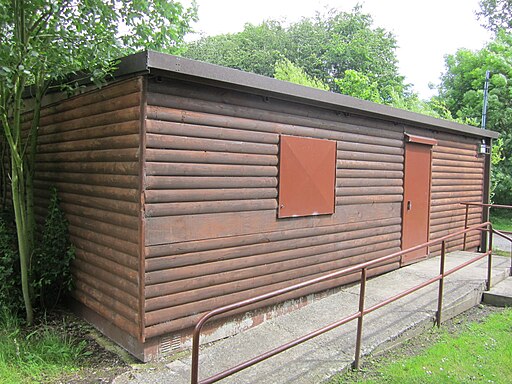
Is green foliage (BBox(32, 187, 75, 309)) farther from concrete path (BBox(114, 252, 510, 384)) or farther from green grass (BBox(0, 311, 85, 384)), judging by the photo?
concrete path (BBox(114, 252, 510, 384))

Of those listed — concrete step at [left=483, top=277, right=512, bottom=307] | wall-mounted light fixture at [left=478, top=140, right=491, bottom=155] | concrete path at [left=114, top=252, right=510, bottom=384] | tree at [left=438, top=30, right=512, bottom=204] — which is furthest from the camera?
tree at [left=438, top=30, right=512, bottom=204]

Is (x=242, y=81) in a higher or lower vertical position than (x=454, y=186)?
higher

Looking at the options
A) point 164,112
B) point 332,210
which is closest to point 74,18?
point 164,112

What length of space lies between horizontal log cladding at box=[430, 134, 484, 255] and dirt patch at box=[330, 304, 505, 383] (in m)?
2.33

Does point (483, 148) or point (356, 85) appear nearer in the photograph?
point (483, 148)

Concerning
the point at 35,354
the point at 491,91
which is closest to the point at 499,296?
the point at 35,354

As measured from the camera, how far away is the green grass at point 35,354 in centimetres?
359

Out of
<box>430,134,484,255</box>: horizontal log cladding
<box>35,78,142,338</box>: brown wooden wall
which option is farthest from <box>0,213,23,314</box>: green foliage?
<box>430,134,484,255</box>: horizontal log cladding

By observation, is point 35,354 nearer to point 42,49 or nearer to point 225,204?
point 225,204

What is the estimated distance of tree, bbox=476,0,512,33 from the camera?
28761mm

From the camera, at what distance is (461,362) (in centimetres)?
404

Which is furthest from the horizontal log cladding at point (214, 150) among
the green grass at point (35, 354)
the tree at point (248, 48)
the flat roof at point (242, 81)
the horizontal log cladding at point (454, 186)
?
the tree at point (248, 48)

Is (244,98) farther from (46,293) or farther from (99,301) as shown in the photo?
(46,293)

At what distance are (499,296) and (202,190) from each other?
173 inches
